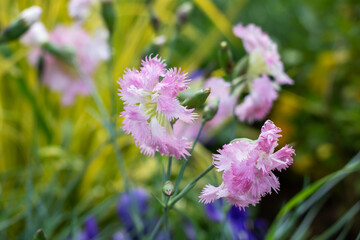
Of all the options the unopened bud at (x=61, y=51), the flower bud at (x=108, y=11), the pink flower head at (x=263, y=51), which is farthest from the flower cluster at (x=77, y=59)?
the pink flower head at (x=263, y=51)

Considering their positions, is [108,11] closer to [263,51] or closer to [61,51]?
[61,51]

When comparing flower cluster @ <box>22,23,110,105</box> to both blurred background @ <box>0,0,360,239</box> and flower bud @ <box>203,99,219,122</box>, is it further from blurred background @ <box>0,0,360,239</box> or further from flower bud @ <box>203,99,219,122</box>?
flower bud @ <box>203,99,219,122</box>

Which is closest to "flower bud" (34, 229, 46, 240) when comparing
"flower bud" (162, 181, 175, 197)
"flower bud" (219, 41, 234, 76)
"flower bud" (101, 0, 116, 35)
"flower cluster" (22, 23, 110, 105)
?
"flower bud" (162, 181, 175, 197)

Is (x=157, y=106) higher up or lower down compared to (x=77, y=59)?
lower down

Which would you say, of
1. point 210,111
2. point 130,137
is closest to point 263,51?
point 210,111

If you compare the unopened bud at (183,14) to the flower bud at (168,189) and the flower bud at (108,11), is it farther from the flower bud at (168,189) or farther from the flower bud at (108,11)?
the flower bud at (168,189)

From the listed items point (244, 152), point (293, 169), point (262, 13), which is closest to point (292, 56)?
point (293, 169)
